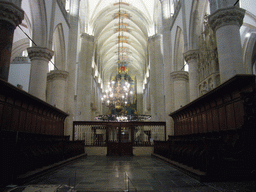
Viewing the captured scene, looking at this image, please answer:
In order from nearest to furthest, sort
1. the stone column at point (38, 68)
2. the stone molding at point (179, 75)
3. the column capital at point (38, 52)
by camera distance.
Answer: the stone column at point (38, 68) < the column capital at point (38, 52) < the stone molding at point (179, 75)

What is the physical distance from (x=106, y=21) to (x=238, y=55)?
69.8 feet

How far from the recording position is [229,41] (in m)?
6.55

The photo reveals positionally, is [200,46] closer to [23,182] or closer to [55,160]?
[55,160]

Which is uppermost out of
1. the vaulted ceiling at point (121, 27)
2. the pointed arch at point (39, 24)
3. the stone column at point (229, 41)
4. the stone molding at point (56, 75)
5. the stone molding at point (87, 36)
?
the vaulted ceiling at point (121, 27)

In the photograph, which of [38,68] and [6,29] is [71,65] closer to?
[38,68]

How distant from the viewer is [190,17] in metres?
10.5

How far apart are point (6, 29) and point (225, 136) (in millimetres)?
6462

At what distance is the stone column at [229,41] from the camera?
6453mm

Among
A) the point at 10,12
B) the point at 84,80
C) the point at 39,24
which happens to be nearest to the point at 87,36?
the point at 84,80

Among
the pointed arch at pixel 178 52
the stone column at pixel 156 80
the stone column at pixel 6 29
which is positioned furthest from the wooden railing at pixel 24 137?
the stone column at pixel 156 80

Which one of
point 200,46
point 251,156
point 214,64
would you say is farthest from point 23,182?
point 200,46

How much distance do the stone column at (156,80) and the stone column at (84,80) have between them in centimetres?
546

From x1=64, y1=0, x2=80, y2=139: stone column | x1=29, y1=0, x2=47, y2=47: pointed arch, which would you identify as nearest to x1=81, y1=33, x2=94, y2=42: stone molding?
x1=64, y1=0, x2=80, y2=139: stone column

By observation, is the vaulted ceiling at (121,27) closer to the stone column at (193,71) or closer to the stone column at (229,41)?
the stone column at (193,71)
